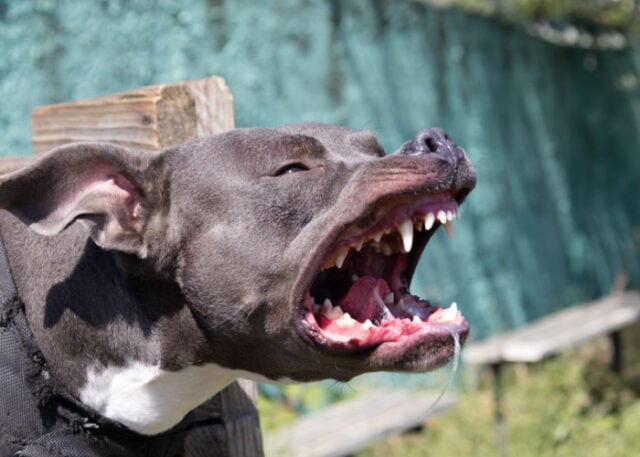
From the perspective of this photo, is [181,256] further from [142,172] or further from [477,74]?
[477,74]

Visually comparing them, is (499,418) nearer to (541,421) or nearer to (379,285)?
(541,421)

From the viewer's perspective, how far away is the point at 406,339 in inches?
87.7

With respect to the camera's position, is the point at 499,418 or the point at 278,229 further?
the point at 499,418

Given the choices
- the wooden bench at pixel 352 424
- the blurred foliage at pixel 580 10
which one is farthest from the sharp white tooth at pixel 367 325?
the blurred foliage at pixel 580 10

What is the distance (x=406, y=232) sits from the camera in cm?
233

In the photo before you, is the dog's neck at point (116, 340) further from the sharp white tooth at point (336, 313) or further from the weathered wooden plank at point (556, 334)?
the weathered wooden plank at point (556, 334)

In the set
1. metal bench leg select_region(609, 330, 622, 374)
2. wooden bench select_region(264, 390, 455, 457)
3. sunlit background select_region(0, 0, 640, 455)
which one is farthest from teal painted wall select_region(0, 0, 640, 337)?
wooden bench select_region(264, 390, 455, 457)

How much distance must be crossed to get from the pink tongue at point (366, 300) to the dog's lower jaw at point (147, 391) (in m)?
0.29

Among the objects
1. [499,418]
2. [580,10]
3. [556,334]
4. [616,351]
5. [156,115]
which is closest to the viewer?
[156,115]

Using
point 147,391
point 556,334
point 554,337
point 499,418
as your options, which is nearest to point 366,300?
point 147,391

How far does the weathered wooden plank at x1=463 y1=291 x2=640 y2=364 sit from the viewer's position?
20.9 feet

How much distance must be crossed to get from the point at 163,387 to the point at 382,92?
457 cm

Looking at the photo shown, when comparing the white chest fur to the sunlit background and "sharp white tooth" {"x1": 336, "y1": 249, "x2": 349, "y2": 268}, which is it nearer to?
"sharp white tooth" {"x1": 336, "y1": 249, "x2": 349, "y2": 268}

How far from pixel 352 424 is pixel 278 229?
3.54 meters
